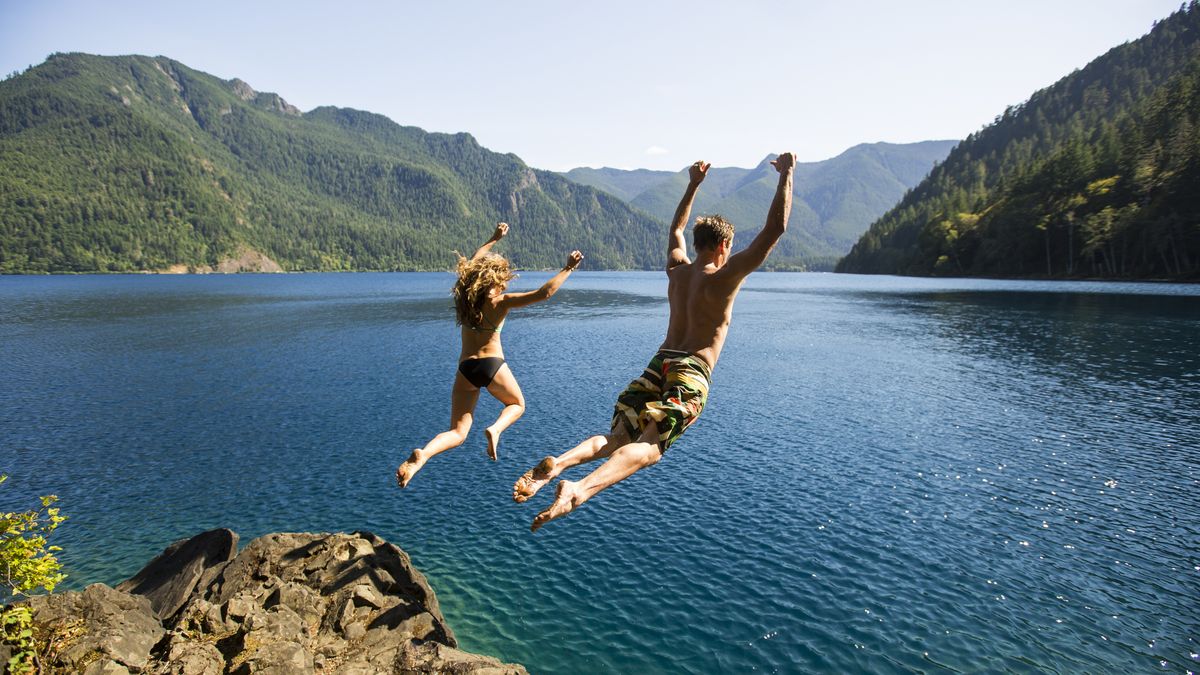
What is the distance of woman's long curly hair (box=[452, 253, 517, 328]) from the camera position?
25.1ft

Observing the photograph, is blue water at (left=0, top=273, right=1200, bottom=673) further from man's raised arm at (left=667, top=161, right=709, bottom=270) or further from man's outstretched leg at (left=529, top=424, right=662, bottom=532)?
man's raised arm at (left=667, top=161, right=709, bottom=270)

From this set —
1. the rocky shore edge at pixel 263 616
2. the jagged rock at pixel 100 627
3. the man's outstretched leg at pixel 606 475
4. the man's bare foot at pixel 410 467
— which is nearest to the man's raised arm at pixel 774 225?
the man's outstretched leg at pixel 606 475

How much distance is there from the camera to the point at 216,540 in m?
17.6

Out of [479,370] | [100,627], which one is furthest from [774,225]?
[100,627]

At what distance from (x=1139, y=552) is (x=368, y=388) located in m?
40.4

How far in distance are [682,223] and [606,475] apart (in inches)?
141

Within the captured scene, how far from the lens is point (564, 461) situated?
566 centimetres

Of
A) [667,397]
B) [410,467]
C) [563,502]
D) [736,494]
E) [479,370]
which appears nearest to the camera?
[563,502]

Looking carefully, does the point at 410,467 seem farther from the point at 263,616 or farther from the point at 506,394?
the point at 263,616

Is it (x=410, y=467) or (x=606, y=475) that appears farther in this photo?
(x=410, y=467)

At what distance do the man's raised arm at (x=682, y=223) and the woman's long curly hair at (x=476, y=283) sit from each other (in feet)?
7.20

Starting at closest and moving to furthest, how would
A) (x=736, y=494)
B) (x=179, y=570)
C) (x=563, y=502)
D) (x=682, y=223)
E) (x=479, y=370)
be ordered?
(x=563, y=502) → (x=682, y=223) → (x=479, y=370) → (x=179, y=570) → (x=736, y=494)

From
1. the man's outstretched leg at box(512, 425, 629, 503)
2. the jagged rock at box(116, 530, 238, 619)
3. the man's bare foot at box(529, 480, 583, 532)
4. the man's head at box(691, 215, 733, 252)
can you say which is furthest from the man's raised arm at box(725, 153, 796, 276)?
the jagged rock at box(116, 530, 238, 619)

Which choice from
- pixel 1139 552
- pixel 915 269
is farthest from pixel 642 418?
pixel 915 269
